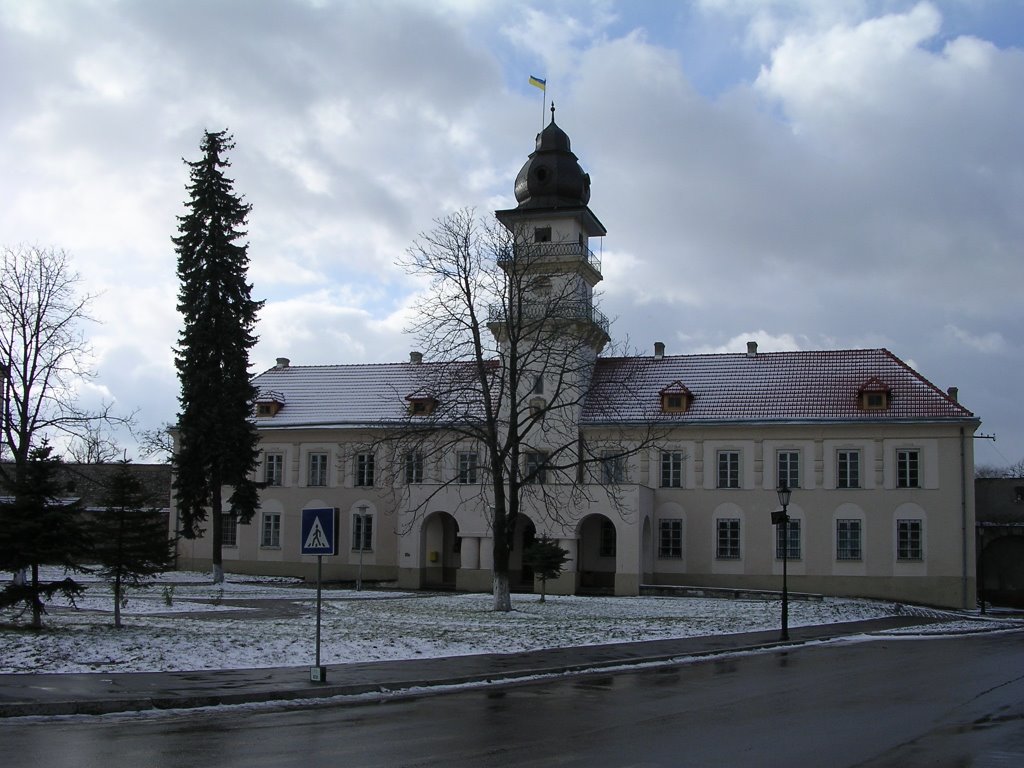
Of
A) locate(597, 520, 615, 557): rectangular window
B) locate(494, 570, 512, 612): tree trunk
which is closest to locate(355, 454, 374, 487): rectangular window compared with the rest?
locate(597, 520, 615, 557): rectangular window

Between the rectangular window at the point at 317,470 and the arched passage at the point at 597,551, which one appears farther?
the rectangular window at the point at 317,470

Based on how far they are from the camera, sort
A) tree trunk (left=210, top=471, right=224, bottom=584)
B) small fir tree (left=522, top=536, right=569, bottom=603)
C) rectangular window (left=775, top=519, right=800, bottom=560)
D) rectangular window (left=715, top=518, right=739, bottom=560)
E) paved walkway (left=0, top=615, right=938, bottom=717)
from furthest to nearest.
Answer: rectangular window (left=715, top=518, right=739, bottom=560)
rectangular window (left=775, top=519, right=800, bottom=560)
tree trunk (left=210, top=471, right=224, bottom=584)
small fir tree (left=522, top=536, right=569, bottom=603)
paved walkway (left=0, top=615, right=938, bottom=717)

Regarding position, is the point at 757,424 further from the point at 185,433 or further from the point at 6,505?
the point at 6,505

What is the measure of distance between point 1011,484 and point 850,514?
42.5ft

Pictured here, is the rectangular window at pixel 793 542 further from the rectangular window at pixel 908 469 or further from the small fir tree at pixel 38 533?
the small fir tree at pixel 38 533

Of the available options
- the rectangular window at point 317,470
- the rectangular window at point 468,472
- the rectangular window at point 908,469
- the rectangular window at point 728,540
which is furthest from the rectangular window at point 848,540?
the rectangular window at point 317,470

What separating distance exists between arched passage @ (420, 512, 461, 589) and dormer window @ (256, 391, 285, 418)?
33.9 ft

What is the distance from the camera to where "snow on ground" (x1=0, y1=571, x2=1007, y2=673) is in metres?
17.0

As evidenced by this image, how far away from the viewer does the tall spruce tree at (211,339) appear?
144 ft

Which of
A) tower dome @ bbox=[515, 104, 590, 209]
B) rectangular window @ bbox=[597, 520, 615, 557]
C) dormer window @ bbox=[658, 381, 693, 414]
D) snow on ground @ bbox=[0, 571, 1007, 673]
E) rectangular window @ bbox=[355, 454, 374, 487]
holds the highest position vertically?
tower dome @ bbox=[515, 104, 590, 209]

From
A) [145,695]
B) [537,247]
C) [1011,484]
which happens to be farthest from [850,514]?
[145,695]

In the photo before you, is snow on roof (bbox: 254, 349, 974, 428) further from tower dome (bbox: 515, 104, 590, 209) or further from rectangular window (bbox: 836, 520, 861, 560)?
tower dome (bbox: 515, 104, 590, 209)

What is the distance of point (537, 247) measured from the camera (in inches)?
1348

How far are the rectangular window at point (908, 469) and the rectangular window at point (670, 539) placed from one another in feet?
29.7
